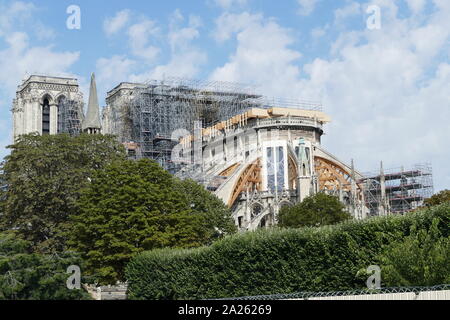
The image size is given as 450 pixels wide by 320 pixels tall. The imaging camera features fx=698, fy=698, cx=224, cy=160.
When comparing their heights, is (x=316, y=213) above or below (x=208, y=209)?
below

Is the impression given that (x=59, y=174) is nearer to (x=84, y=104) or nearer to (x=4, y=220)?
(x=4, y=220)

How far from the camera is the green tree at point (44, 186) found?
50.0 m

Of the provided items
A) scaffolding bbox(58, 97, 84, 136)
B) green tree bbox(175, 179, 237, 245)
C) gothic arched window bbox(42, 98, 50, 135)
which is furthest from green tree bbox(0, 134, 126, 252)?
gothic arched window bbox(42, 98, 50, 135)

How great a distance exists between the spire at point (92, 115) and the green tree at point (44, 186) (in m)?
33.6

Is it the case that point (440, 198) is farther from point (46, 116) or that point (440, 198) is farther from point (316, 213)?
point (46, 116)

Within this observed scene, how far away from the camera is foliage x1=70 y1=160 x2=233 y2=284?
43.6m

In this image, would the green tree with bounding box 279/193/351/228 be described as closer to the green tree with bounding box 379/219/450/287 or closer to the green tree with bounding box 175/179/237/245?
the green tree with bounding box 175/179/237/245

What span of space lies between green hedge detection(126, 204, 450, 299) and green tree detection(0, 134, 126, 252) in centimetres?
1338

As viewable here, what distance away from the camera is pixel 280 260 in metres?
32.8

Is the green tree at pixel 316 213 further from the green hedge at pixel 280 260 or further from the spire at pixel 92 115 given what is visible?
the spire at pixel 92 115

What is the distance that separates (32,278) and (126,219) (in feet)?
47.9

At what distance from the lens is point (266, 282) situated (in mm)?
33375

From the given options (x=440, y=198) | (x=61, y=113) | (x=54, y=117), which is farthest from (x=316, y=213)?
(x=54, y=117)
